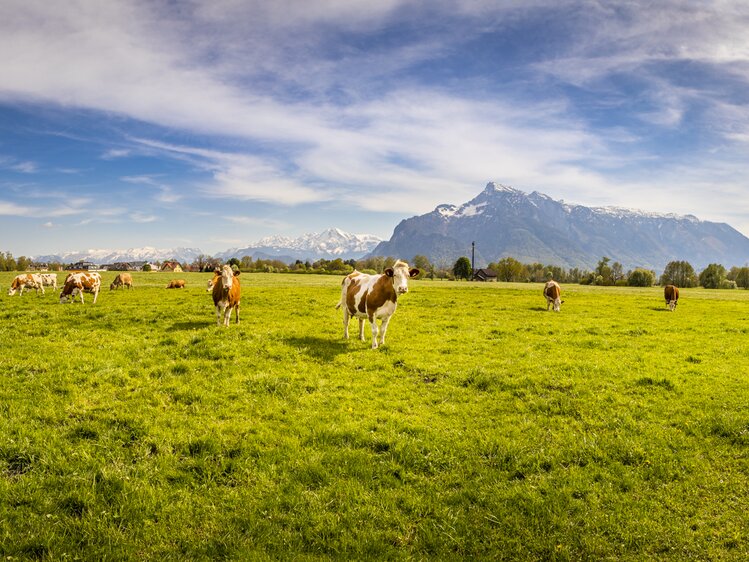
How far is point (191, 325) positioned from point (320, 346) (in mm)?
8085

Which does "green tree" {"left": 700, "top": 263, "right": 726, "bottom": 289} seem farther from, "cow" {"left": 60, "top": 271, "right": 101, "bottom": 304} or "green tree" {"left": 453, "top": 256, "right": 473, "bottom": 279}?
"cow" {"left": 60, "top": 271, "right": 101, "bottom": 304}

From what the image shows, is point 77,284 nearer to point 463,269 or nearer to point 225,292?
point 225,292

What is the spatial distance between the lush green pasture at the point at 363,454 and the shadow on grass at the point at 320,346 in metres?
0.18

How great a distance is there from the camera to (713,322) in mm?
27422

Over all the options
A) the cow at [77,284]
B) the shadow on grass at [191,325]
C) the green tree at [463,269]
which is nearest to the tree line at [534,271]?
the green tree at [463,269]

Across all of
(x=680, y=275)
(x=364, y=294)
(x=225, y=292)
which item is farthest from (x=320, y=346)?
(x=680, y=275)

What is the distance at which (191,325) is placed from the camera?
66.9 ft

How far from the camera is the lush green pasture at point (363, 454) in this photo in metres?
5.96

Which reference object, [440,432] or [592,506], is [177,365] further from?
[592,506]

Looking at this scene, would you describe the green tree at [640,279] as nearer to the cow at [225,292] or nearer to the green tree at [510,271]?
the green tree at [510,271]

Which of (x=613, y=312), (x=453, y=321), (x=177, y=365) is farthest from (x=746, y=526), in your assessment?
(x=613, y=312)

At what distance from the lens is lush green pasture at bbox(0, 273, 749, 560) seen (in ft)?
19.6

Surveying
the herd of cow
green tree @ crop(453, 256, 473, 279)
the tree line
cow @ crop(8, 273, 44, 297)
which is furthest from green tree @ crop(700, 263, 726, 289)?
cow @ crop(8, 273, 44, 297)

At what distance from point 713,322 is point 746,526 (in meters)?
27.3
